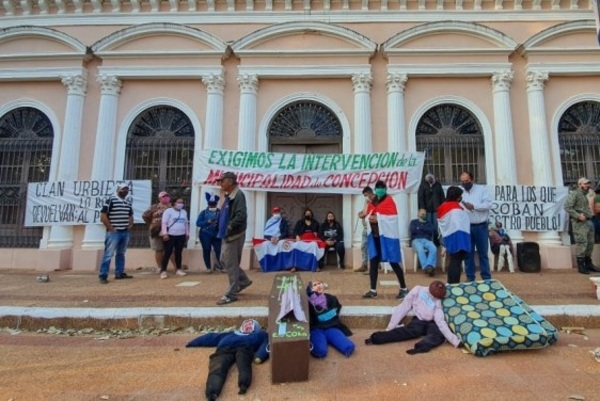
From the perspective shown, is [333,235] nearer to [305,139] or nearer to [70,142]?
[305,139]

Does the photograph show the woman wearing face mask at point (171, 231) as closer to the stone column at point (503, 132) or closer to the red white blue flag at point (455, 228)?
the red white blue flag at point (455, 228)

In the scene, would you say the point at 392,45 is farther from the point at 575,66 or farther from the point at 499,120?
the point at 575,66

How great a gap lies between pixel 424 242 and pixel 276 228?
3311mm

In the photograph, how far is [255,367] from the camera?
137 inches

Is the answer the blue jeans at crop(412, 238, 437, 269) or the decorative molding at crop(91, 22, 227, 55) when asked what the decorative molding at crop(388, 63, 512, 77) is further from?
the decorative molding at crop(91, 22, 227, 55)

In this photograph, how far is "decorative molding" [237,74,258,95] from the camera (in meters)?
9.38

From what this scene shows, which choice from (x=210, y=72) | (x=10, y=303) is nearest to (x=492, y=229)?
(x=210, y=72)

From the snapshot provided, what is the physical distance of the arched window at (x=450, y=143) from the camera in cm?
926

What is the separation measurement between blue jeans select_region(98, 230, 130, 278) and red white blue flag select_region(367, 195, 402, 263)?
4979 mm

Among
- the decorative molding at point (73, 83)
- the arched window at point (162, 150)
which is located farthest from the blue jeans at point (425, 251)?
the decorative molding at point (73, 83)

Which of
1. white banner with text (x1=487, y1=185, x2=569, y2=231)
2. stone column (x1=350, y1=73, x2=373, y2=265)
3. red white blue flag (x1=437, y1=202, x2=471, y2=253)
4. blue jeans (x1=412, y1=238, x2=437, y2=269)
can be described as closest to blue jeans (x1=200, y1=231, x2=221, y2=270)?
stone column (x1=350, y1=73, x2=373, y2=265)

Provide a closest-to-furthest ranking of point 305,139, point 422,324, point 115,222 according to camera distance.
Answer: point 422,324
point 115,222
point 305,139

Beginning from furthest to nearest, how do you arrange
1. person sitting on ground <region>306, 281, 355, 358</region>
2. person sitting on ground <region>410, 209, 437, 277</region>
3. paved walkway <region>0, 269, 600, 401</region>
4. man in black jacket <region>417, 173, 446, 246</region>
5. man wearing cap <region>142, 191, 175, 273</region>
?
1. man in black jacket <region>417, 173, 446, 246</region>
2. man wearing cap <region>142, 191, 175, 273</region>
3. person sitting on ground <region>410, 209, 437, 277</region>
4. person sitting on ground <region>306, 281, 355, 358</region>
5. paved walkway <region>0, 269, 600, 401</region>

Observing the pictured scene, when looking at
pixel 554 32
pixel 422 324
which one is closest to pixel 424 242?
pixel 422 324
